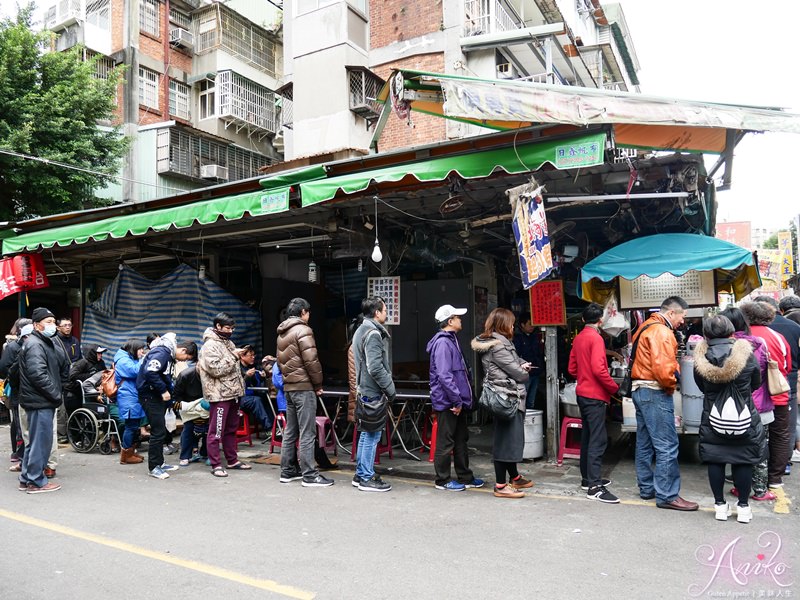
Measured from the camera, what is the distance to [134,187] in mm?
21406

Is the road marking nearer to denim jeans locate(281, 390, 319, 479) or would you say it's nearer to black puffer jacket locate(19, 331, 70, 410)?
black puffer jacket locate(19, 331, 70, 410)

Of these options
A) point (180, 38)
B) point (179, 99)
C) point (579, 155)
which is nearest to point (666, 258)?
point (579, 155)

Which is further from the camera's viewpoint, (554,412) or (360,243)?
(360,243)

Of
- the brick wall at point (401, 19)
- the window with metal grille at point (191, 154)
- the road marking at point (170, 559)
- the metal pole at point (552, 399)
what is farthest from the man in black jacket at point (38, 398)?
the window with metal grille at point (191, 154)

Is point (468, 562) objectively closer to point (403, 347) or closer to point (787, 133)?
point (787, 133)

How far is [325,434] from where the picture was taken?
303 inches

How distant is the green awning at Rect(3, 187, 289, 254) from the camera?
7598 millimetres

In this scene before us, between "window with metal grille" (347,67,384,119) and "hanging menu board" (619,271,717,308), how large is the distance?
12312 mm

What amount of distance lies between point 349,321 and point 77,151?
9077 mm

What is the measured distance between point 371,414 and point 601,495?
244cm

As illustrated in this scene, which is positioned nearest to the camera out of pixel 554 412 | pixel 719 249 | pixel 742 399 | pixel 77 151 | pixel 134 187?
pixel 742 399

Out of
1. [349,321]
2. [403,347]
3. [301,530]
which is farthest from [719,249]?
[349,321]

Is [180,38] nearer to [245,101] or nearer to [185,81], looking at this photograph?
[185,81]

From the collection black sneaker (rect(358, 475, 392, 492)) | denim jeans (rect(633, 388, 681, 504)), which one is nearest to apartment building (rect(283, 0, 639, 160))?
black sneaker (rect(358, 475, 392, 492))
